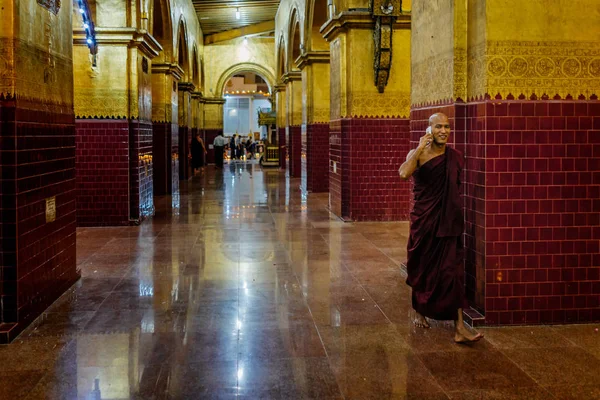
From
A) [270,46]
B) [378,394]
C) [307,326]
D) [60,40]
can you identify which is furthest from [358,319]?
[270,46]

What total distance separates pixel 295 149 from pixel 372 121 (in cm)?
991

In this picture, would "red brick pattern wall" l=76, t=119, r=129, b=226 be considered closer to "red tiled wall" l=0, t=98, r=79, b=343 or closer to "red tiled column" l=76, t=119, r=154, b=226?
"red tiled column" l=76, t=119, r=154, b=226

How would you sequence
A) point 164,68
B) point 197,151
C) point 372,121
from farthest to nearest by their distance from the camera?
point 197,151, point 164,68, point 372,121

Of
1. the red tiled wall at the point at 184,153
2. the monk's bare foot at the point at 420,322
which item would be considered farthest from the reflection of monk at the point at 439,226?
the red tiled wall at the point at 184,153

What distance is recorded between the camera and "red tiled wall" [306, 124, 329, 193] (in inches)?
619

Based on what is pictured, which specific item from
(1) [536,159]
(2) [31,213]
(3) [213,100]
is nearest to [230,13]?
(3) [213,100]

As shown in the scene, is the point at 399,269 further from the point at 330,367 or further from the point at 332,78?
the point at 332,78

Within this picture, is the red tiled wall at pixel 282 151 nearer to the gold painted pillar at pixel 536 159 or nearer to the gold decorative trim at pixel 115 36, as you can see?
the gold decorative trim at pixel 115 36

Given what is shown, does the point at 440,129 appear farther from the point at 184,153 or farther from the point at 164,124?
the point at 184,153

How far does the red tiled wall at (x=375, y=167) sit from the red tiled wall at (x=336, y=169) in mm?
278

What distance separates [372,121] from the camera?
1112 centimetres

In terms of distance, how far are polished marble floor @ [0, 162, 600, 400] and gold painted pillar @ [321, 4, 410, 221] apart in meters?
2.84

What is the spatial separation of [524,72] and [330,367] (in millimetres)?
2783

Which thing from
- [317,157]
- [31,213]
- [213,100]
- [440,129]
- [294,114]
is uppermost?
[213,100]
